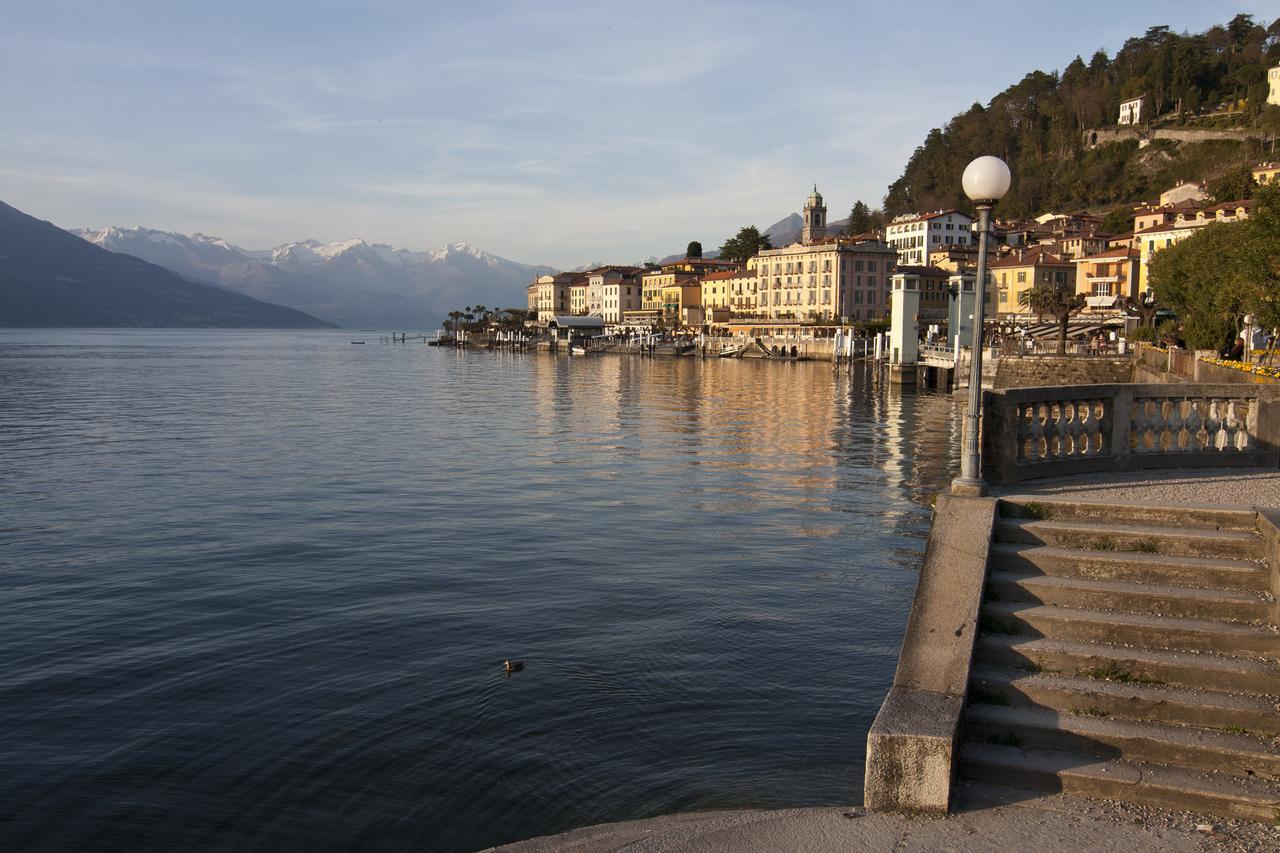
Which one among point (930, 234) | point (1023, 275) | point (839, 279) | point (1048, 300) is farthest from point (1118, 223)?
point (1048, 300)

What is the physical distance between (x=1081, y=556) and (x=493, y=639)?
829 cm

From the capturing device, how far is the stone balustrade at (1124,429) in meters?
11.8

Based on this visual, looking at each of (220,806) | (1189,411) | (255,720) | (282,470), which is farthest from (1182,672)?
(282,470)

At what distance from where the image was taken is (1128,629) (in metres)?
8.58

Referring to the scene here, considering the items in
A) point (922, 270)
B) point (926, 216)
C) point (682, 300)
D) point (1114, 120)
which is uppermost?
point (1114, 120)

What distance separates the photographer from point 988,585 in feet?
30.5

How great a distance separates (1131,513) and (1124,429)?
10.7 ft

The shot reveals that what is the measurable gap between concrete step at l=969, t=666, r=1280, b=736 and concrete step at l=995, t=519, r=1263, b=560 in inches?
66.5

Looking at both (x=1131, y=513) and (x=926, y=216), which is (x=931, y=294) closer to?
(x=926, y=216)

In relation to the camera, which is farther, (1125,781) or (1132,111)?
(1132,111)

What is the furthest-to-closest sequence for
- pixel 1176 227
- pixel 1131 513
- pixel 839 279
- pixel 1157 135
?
pixel 1157 135 < pixel 839 279 < pixel 1176 227 < pixel 1131 513

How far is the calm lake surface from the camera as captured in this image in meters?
9.83

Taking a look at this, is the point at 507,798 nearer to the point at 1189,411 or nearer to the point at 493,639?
the point at 493,639

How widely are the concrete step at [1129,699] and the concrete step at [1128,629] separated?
1.53ft
